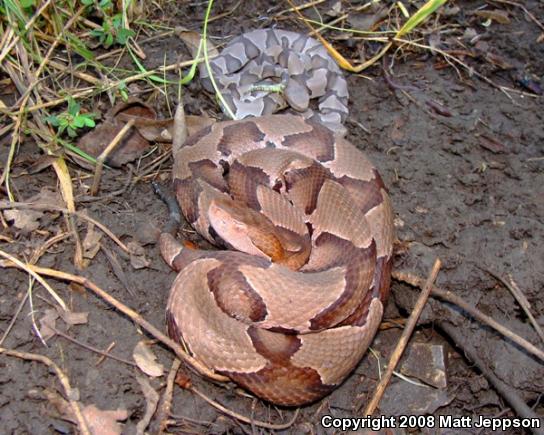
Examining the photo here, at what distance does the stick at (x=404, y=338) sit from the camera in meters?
3.19

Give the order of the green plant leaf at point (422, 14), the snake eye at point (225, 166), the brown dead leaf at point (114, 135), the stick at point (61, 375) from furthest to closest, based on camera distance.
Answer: the green plant leaf at point (422, 14)
the snake eye at point (225, 166)
the brown dead leaf at point (114, 135)
the stick at point (61, 375)

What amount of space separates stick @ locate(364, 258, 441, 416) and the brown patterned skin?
0.19 meters

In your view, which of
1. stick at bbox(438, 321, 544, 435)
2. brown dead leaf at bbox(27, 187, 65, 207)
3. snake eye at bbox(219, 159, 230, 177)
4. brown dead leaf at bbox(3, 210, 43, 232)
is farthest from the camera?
snake eye at bbox(219, 159, 230, 177)

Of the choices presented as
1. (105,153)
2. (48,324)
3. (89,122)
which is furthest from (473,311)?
(89,122)

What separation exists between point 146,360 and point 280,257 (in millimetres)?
918

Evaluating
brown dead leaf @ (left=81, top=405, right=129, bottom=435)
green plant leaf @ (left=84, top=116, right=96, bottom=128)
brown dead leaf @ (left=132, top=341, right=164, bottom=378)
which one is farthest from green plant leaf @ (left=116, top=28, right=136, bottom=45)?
brown dead leaf @ (left=81, top=405, right=129, bottom=435)

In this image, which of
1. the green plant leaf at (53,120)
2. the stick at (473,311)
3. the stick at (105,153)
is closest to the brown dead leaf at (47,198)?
the stick at (105,153)

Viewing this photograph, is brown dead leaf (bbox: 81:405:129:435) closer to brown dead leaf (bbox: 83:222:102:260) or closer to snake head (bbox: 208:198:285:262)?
brown dead leaf (bbox: 83:222:102:260)

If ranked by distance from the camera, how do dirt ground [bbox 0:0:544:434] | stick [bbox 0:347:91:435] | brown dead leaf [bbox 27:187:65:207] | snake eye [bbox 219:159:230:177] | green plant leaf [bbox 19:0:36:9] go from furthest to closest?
snake eye [bbox 219:159:230:177] < green plant leaf [bbox 19:0:36:9] < brown dead leaf [bbox 27:187:65:207] < dirt ground [bbox 0:0:544:434] < stick [bbox 0:347:91:435]

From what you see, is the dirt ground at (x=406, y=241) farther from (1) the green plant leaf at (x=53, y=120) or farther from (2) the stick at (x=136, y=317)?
(1) the green plant leaf at (x=53, y=120)

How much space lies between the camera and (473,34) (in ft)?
16.5

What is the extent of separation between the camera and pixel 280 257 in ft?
11.0

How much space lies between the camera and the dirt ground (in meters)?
2.93

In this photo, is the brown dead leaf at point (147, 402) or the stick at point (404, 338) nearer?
the brown dead leaf at point (147, 402)
